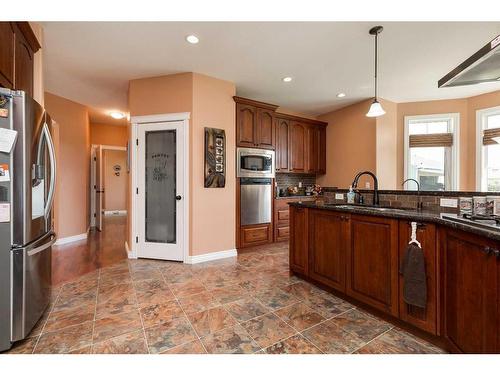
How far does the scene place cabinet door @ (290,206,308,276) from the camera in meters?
2.54

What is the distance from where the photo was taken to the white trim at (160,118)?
3.23m

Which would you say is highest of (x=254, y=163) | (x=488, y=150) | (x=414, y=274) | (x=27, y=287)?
(x=488, y=150)

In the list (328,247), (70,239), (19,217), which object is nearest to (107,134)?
(70,239)

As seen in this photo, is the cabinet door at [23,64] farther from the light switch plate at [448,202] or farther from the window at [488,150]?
the window at [488,150]

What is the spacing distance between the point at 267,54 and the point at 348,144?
276 centimetres

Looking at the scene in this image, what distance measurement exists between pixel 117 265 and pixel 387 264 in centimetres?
315

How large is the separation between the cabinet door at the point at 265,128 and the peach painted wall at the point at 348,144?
1.68 meters

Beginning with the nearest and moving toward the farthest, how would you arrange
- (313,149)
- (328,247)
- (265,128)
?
1. (328,247)
2. (265,128)
3. (313,149)

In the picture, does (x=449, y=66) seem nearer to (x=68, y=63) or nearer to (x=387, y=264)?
(x=387, y=264)

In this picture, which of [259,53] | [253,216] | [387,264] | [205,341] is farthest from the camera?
[253,216]

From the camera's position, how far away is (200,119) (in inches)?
130

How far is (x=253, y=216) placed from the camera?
3.95m

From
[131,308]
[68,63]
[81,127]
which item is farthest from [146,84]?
[131,308]

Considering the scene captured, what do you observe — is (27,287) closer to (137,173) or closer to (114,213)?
(137,173)
